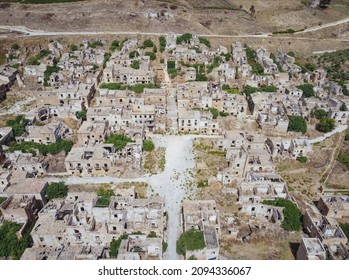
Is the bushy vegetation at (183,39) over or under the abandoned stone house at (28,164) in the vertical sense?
over

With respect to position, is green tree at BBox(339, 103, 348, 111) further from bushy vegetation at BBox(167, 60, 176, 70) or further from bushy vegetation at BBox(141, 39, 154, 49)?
bushy vegetation at BBox(141, 39, 154, 49)

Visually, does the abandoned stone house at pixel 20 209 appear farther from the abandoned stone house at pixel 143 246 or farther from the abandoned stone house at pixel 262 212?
the abandoned stone house at pixel 262 212

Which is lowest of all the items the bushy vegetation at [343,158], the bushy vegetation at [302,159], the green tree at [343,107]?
the bushy vegetation at [343,158]

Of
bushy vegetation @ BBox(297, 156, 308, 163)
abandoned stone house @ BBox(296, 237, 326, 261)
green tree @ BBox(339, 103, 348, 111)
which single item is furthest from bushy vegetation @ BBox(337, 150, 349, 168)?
abandoned stone house @ BBox(296, 237, 326, 261)

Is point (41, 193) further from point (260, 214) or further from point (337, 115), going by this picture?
point (337, 115)

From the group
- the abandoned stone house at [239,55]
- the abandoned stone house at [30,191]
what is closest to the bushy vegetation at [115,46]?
the abandoned stone house at [239,55]

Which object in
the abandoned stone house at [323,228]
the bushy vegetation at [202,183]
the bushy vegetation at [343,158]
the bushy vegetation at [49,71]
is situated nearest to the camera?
the abandoned stone house at [323,228]

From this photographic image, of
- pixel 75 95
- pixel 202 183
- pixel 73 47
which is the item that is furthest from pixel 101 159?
pixel 73 47
